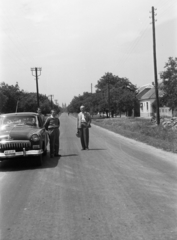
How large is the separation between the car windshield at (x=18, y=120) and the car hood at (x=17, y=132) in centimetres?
50

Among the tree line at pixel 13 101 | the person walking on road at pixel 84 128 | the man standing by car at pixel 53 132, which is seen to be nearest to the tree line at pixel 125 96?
the tree line at pixel 13 101

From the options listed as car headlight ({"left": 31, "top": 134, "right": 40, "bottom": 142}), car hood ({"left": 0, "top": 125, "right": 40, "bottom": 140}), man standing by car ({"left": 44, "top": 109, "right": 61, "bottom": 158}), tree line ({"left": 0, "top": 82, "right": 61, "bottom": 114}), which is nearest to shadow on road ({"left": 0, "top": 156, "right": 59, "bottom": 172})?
man standing by car ({"left": 44, "top": 109, "right": 61, "bottom": 158})

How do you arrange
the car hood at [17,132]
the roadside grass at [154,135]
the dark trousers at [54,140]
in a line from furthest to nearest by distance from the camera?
the roadside grass at [154,135], the dark trousers at [54,140], the car hood at [17,132]

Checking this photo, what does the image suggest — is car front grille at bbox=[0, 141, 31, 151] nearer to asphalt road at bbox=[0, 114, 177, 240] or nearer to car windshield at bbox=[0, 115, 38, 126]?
asphalt road at bbox=[0, 114, 177, 240]

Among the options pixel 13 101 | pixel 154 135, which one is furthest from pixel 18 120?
pixel 13 101

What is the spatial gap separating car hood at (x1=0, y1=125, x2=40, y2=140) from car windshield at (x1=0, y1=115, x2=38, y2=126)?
0.50m

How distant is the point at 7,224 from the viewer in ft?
15.0

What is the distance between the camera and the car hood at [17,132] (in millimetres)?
9241

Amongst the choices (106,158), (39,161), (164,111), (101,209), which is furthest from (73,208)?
(164,111)

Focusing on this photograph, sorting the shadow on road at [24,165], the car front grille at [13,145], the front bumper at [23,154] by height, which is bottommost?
the shadow on road at [24,165]

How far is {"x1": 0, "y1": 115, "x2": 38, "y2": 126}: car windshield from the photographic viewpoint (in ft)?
34.9

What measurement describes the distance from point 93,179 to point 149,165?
2.46 metres

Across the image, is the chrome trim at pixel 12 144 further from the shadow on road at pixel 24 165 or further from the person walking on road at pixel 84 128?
the person walking on road at pixel 84 128

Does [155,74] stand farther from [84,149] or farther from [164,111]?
[164,111]
